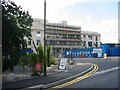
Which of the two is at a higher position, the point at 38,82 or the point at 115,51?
the point at 115,51

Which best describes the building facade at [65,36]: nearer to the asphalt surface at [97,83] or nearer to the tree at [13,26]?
the tree at [13,26]

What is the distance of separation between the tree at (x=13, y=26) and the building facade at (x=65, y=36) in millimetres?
100282

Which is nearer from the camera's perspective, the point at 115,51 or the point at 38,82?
the point at 38,82

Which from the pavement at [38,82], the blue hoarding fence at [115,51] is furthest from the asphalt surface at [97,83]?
the blue hoarding fence at [115,51]

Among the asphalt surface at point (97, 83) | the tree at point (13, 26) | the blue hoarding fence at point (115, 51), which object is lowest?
the asphalt surface at point (97, 83)

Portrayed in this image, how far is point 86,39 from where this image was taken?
156m

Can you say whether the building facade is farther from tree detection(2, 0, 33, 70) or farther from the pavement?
the pavement

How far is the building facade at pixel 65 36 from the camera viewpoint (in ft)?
437

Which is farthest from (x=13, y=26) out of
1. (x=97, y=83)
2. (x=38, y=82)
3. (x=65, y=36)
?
(x=65, y=36)

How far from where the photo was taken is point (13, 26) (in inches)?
880

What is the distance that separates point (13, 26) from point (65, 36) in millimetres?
126804

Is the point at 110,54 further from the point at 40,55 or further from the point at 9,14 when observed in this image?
the point at 9,14

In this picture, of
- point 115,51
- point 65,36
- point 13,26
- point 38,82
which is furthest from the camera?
point 65,36

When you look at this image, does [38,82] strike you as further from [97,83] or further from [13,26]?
[13,26]
